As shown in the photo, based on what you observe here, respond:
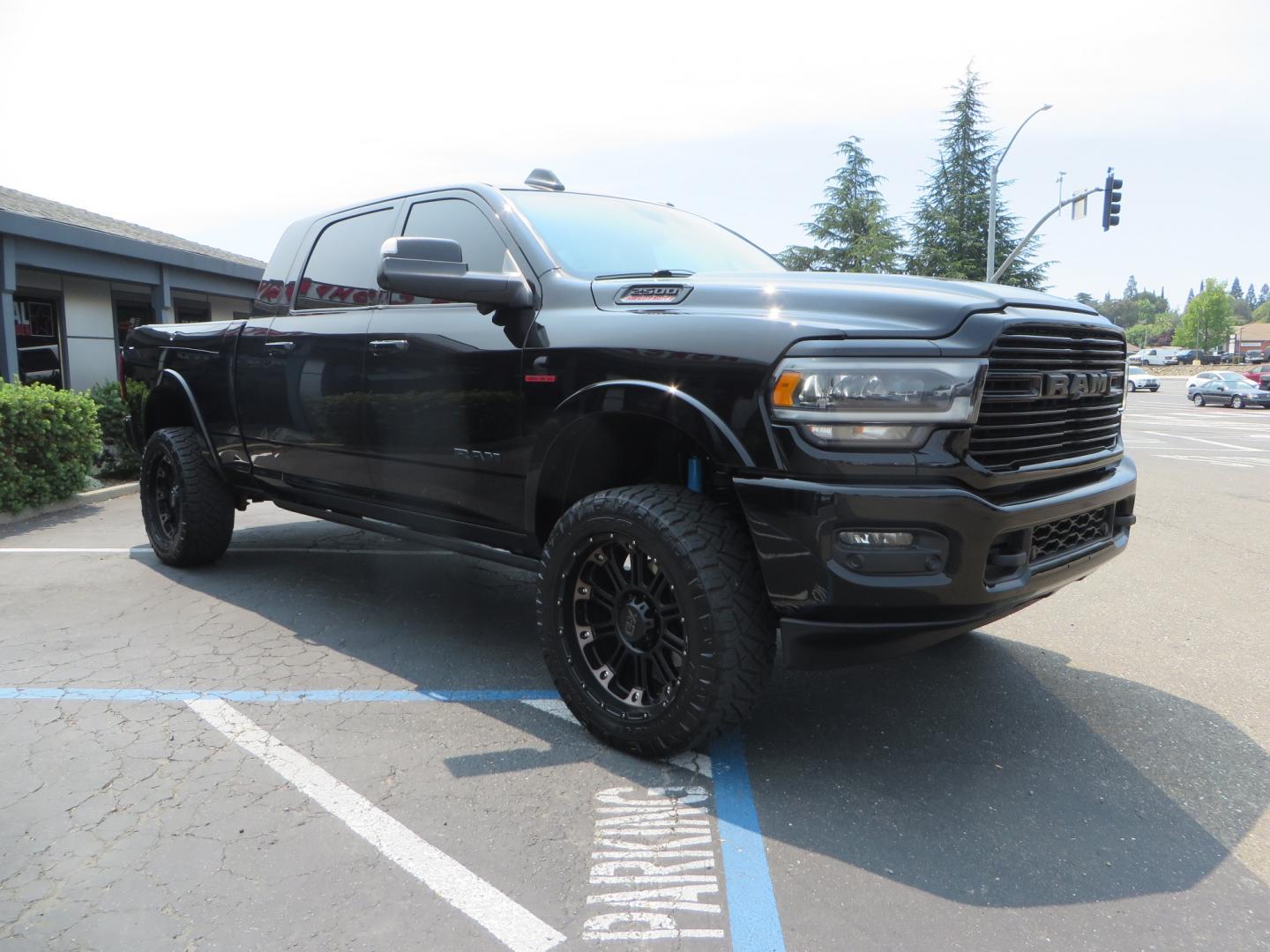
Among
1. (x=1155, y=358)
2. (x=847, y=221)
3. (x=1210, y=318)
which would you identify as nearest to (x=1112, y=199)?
(x=847, y=221)

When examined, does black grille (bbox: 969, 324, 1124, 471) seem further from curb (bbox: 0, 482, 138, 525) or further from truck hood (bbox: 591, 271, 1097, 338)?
curb (bbox: 0, 482, 138, 525)

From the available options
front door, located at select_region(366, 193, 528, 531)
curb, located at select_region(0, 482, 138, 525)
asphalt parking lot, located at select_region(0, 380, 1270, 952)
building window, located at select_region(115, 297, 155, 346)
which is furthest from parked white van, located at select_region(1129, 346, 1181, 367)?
front door, located at select_region(366, 193, 528, 531)

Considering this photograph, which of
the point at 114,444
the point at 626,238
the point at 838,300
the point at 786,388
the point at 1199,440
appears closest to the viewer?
the point at 786,388

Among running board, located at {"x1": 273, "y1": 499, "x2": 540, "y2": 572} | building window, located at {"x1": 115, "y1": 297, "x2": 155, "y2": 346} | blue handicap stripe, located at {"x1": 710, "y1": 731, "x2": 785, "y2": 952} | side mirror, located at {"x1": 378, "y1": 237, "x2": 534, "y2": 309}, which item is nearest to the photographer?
blue handicap stripe, located at {"x1": 710, "y1": 731, "x2": 785, "y2": 952}

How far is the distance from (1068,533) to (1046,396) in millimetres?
503

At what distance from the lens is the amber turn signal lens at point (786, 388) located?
8.57 feet

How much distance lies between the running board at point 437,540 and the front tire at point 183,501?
794mm

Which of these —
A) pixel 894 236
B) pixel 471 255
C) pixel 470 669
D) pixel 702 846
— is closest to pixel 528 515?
pixel 470 669

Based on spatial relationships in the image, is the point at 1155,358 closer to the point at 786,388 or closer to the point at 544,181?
the point at 544,181

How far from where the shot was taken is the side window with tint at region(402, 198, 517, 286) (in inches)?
148

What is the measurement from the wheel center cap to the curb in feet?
23.5

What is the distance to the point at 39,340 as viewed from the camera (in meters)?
13.1

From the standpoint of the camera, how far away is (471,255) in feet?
12.7

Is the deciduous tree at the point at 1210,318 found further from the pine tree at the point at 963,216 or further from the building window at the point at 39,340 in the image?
the building window at the point at 39,340
